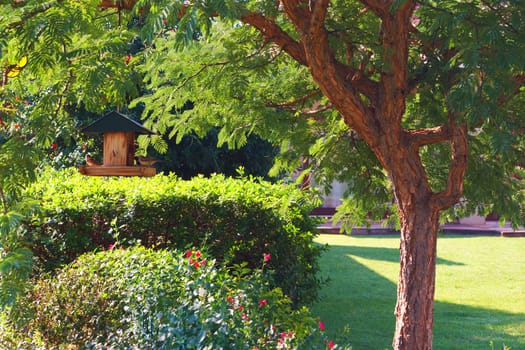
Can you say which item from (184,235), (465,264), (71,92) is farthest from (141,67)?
(465,264)

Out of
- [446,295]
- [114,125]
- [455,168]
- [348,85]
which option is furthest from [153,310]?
[446,295]

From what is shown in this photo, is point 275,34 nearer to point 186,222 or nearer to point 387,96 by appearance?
point 387,96

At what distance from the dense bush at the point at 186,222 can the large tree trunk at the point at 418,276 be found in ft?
4.54

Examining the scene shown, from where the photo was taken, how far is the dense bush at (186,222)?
7.25m

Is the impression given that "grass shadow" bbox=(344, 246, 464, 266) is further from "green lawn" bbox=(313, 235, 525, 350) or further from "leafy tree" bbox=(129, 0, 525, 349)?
"leafy tree" bbox=(129, 0, 525, 349)

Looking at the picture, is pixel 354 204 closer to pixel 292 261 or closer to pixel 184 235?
pixel 292 261

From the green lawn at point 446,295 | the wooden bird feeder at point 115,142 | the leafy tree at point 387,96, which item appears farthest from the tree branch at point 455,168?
the wooden bird feeder at point 115,142

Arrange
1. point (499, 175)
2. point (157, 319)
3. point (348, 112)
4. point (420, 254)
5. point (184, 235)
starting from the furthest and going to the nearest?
point (184, 235)
point (499, 175)
point (420, 254)
point (348, 112)
point (157, 319)

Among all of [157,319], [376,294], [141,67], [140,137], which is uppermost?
[141,67]

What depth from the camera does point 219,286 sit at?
505 cm

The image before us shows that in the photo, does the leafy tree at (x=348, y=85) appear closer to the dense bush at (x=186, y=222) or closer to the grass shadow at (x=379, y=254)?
the dense bush at (x=186, y=222)

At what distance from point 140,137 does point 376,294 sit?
6.60 metres

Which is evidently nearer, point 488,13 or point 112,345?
point 112,345

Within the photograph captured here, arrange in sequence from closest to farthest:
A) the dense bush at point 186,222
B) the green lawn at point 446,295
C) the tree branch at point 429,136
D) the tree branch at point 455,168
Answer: the tree branch at point 455,168
the tree branch at point 429,136
the dense bush at point 186,222
the green lawn at point 446,295
